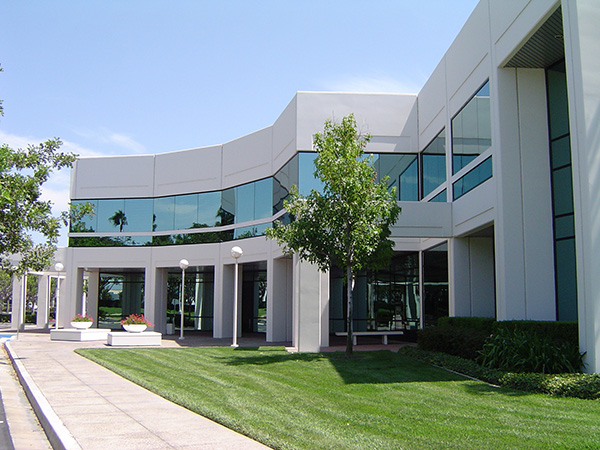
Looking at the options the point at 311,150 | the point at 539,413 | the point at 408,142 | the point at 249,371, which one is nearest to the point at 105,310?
the point at 311,150

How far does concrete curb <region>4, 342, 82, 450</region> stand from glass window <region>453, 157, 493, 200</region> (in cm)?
1258

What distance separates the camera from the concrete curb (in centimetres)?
718

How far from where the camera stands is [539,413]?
870cm

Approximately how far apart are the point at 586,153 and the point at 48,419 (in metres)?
10.5

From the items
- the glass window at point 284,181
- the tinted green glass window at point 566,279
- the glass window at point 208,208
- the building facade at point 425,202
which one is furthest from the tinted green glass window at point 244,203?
the tinted green glass window at point 566,279

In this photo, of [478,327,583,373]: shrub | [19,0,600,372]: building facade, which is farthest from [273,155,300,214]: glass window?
[478,327,583,373]: shrub

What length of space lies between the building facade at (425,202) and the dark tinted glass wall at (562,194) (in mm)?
48

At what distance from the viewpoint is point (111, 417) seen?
8.73 metres

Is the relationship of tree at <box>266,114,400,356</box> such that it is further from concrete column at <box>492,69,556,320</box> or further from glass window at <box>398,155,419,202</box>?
glass window at <box>398,155,419,202</box>

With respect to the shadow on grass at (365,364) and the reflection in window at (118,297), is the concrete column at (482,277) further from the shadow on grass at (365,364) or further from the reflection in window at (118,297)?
the reflection in window at (118,297)

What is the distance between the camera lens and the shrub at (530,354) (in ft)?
37.3

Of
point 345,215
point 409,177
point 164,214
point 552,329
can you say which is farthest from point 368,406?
point 164,214

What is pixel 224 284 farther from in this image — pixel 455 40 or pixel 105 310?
pixel 455 40

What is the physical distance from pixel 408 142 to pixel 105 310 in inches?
894
